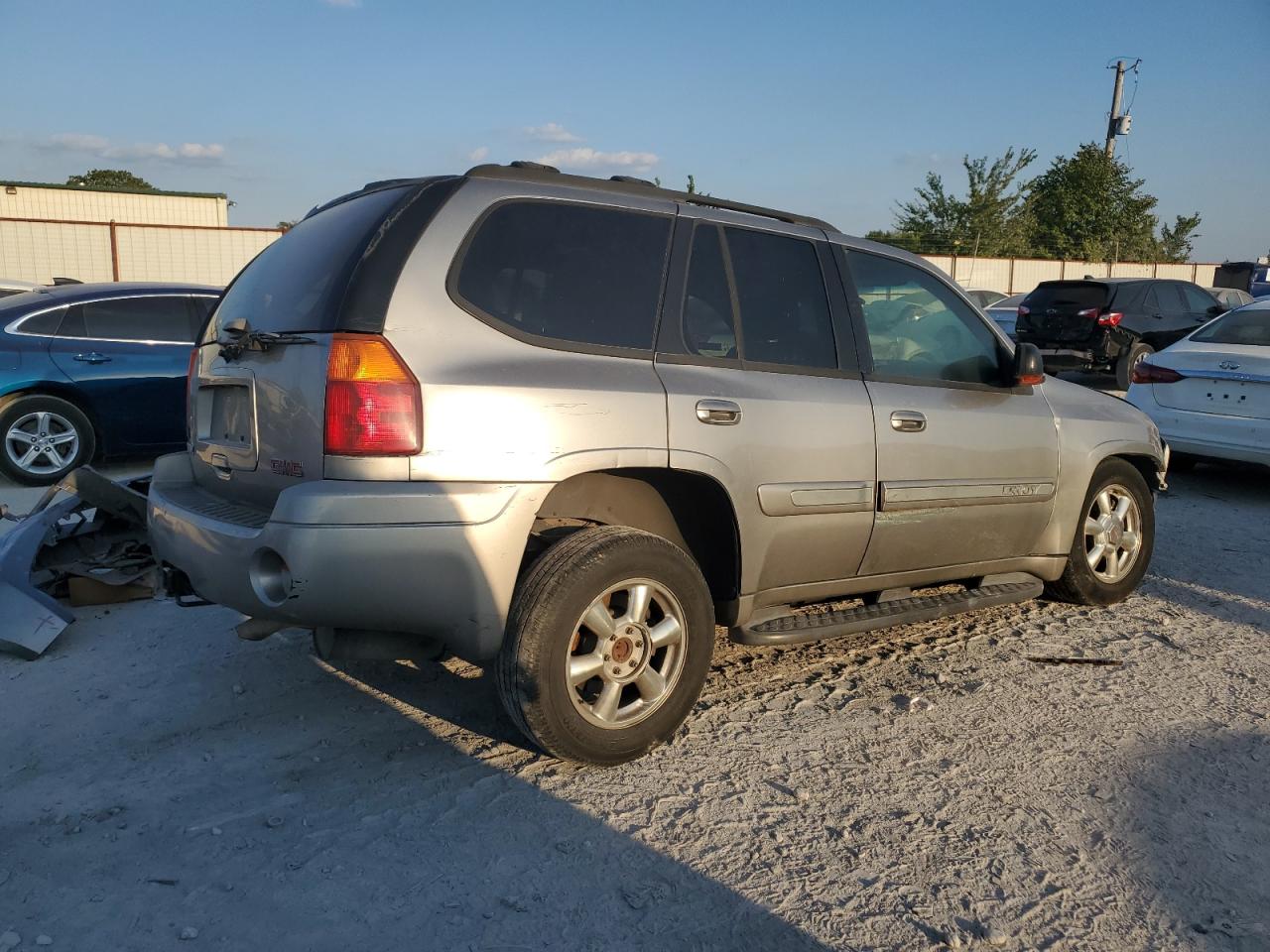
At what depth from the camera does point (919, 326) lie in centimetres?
423

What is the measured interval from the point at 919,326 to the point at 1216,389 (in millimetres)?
4552

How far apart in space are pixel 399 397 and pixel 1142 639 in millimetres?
3577

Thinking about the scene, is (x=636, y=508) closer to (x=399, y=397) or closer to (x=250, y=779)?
(x=399, y=397)

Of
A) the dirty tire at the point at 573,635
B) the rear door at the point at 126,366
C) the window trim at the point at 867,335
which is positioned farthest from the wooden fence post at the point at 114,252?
the dirty tire at the point at 573,635

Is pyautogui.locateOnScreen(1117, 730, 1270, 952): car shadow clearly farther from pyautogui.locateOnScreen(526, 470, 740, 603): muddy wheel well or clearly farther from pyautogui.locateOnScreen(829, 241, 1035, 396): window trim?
pyautogui.locateOnScreen(829, 241, 1035, 396): window trim

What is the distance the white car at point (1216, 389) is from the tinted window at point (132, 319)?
7627 millimetres

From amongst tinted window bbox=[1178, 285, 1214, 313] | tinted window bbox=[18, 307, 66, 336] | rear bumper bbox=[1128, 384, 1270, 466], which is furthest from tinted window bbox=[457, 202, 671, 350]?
tinted window bbox=[1178, 285, 1214, 313]

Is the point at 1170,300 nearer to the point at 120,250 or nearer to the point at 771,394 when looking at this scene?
the point at 771,394

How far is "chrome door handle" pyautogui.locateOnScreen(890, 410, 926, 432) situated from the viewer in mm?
3871

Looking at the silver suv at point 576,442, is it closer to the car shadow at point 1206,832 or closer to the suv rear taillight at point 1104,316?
the car shadow at point 1206,832

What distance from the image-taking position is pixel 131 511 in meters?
4.77

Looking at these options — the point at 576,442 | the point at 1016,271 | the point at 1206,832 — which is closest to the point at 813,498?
the point at 576,442

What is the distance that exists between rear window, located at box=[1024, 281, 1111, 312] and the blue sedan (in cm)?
1169

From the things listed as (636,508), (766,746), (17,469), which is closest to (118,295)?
(17,469)
